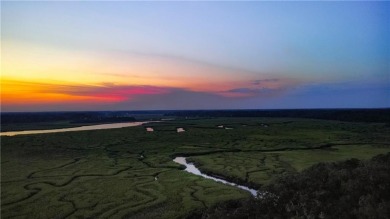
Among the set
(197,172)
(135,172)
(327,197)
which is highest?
(327,197)

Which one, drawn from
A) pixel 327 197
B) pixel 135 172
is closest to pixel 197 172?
pixel 135 172

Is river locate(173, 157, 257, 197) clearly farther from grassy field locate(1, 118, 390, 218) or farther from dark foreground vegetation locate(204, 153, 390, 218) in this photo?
dark foreground vegetation locate(204, 153, 390, 218)

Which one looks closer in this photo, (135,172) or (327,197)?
(327,197)

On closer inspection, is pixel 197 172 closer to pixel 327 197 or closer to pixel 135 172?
pixel 135 172

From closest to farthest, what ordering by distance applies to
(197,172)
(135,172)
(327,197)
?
1. (327,197)
2. (135,172)
3. (197,172)

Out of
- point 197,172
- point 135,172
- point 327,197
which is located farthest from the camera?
point 197,172

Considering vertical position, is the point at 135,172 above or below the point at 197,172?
above

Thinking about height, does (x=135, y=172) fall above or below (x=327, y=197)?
below
